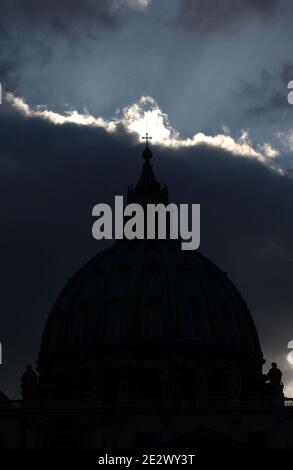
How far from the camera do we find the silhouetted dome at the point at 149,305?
160250mm

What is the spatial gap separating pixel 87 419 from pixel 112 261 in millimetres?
27752

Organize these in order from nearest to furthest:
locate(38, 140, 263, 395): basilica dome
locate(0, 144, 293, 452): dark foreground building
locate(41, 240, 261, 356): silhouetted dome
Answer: locate(0, 144, 293, 452): dark foreground building, locate(38, 140, 263, 395): basilica dome, locate(41, 240, 261, 356): silhouetted dome

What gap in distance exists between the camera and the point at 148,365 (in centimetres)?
15512

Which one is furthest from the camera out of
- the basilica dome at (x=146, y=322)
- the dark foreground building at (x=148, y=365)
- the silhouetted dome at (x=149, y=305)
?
the silhouetted dome at (x=149, y=305)

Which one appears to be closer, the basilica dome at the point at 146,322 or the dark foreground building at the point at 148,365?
the dark foreground building at the point at 148,365

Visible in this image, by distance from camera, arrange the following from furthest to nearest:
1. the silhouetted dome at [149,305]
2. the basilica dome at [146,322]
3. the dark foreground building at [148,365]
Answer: the silhouetted dome at [149,305] < the basilica dome at [146,322] < the dark foreground building at [148,365]

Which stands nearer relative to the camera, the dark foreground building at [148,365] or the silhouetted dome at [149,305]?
the dark foreground building at [148,365]

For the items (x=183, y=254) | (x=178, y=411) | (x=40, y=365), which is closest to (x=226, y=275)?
(x=183, y=254)

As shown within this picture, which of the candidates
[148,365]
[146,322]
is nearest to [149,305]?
[146,322]

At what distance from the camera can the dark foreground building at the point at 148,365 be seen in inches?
5571

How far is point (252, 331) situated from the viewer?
16600 centimetres

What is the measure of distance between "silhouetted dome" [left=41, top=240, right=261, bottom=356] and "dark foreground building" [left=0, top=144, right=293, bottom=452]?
0.08 metres

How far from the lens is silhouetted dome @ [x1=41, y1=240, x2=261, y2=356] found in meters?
160

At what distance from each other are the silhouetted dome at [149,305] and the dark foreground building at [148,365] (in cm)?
8
